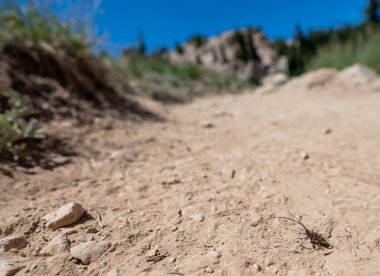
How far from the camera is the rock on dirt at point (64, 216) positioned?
1062 millimetres

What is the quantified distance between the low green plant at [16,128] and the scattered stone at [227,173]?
121 cm

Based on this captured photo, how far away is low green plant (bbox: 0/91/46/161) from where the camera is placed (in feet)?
5.34

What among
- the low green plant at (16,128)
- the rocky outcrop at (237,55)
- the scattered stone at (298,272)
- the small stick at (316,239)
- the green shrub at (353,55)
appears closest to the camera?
the scattered stone at (298,272)

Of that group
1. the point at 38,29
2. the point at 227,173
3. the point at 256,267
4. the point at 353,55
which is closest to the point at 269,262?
the point at 256,267

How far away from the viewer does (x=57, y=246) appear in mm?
937

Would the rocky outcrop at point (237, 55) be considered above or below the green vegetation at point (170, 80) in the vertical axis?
above

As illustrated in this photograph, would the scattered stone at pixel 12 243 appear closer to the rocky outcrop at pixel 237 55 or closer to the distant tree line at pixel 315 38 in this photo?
the distant tree line at pixel 315 38

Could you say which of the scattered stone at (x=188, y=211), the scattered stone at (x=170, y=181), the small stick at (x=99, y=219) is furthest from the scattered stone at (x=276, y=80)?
the small stick at (x=99, y=219)

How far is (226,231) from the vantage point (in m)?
0.99

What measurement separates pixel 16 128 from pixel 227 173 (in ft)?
4.52

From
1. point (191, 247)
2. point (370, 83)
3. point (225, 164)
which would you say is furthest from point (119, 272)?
point (370, 83)

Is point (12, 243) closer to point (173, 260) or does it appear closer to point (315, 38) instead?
point (173, 260)

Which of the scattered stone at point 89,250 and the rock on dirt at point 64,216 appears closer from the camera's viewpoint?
the scattered stone at point 89,250

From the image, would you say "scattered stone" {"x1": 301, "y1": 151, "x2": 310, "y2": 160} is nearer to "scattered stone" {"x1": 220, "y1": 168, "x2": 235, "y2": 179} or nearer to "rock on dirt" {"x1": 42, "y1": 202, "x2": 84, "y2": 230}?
"scattered stone" {"x1": 220, "y1": 168, "x2": 235, "y2": 179}
